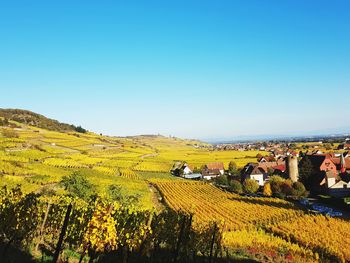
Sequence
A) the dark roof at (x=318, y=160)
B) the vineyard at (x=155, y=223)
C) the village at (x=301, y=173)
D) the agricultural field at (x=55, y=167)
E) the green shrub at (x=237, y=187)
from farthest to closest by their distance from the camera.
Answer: the dark roof at (x=318, y=160) → the green shrub at (x=237, y=187) → the village at (x=301, y=173) → the agricultural field at (x=55, y=167) → the vineyard at (x=155, y=223)

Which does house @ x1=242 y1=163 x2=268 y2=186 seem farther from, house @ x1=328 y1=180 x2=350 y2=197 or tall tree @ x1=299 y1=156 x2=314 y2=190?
house @ x1=328 y1=180 x2=350 y2=197

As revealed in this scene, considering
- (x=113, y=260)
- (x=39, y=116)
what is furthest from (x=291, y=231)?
(x=39, y=116)

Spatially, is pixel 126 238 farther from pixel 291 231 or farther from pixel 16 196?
pixel 291 231

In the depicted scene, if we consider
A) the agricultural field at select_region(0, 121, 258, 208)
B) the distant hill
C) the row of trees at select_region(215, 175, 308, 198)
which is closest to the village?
the row of trees at select_region(215, 175, 308, 198)

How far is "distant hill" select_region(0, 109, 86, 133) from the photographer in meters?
148

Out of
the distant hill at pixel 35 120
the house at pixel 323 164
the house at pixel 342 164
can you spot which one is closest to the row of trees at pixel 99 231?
the house at pixel 323 164

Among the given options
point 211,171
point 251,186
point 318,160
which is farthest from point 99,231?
point 211,171

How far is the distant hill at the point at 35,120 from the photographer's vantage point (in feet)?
486

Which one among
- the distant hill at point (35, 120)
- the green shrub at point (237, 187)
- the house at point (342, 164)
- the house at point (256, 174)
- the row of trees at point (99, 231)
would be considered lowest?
the green shrub at point (237, 187)

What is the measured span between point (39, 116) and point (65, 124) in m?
14.0

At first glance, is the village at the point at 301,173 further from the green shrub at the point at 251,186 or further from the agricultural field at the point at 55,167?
the agricultural field at the point at 55,167

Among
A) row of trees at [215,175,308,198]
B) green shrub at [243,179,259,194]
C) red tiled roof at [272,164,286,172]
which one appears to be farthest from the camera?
red tiled roof at [272,164,286,172]

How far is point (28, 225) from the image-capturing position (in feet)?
56.3

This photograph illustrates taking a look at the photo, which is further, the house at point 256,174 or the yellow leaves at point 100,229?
the house at point 256,174
